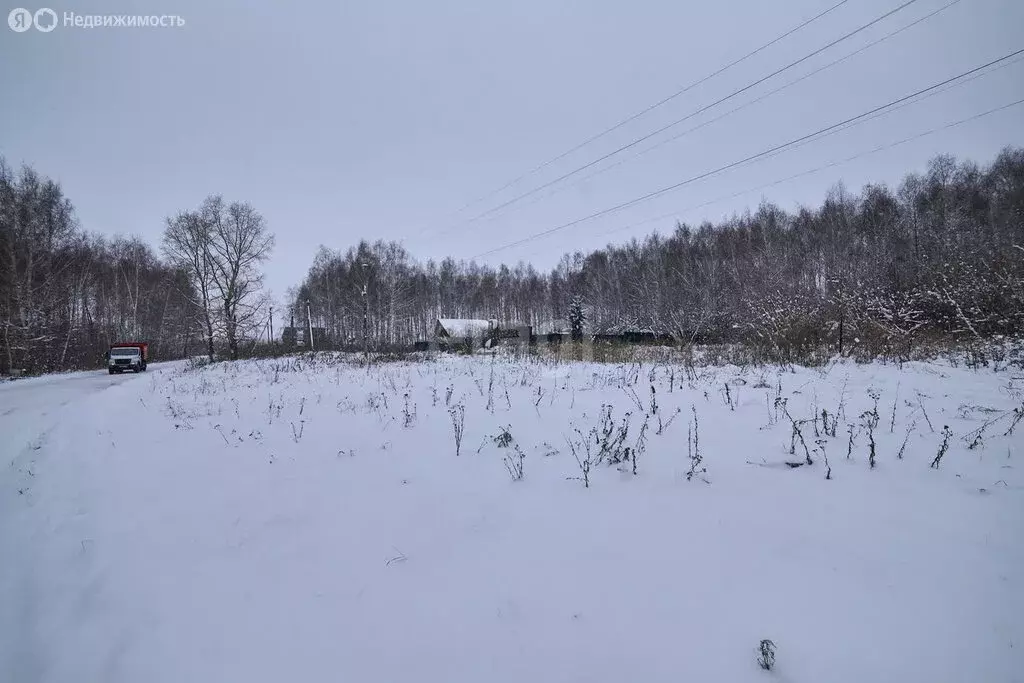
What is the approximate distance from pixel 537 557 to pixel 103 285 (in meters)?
46.4

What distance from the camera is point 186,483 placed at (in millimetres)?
4070

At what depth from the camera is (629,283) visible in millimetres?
41938

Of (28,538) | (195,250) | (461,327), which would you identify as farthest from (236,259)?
(28,538)

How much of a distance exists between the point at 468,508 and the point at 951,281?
16.4 meters

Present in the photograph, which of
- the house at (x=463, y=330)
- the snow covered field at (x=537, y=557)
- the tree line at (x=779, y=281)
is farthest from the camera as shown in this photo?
the house at (x=463, y=330)

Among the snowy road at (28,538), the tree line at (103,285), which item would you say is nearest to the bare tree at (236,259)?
the tree line at (103,285)

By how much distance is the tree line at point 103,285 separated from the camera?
19.4 m

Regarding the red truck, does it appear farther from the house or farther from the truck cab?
the house

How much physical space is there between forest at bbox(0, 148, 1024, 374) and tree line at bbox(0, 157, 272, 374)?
10cm

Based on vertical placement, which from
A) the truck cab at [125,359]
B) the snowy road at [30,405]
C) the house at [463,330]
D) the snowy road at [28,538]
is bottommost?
the snowy road at [28,538]

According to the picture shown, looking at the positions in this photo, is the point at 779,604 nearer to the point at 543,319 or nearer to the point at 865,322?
the point at 865,322

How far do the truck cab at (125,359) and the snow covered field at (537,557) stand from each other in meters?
20.5

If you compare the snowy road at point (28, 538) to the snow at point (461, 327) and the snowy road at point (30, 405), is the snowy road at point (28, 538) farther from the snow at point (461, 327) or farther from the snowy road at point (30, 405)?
the snow at point (461, 327)

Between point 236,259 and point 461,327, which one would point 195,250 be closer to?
point 236,259
